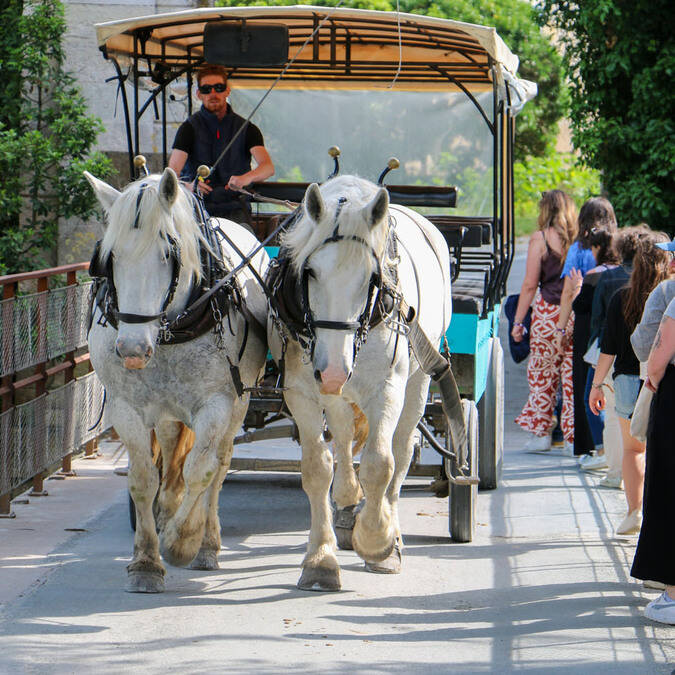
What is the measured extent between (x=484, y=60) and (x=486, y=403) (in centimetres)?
237

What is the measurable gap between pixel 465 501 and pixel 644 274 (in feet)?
5.24

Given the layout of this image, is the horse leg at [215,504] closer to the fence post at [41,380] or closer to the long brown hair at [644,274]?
the fence post at [41,380]

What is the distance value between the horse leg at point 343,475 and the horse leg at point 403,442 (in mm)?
218

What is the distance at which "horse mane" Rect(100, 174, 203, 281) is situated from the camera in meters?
5.05

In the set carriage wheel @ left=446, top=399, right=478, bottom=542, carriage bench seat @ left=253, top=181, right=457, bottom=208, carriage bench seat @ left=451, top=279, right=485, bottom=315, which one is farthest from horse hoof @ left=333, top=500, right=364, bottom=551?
carriage bench seat @ left=253, top=181, right=457, bottom=208

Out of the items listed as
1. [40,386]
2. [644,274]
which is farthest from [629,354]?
[40,386]

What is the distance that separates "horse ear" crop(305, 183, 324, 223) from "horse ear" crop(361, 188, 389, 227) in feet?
0.59

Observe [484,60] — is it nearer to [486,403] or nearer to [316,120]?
[316,120]

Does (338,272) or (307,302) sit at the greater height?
(338,272)

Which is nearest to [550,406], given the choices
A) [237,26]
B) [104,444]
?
[104,444]

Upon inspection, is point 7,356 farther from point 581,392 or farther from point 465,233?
point 581,392

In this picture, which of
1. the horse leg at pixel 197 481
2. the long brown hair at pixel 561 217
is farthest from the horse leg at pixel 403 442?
the long brown hair at pixel 561 217

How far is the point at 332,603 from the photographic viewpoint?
550 centimetres

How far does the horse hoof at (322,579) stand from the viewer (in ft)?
18.6
